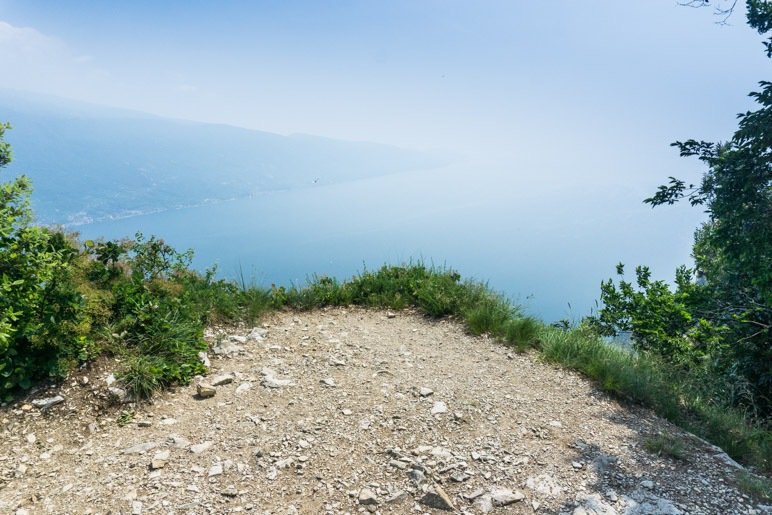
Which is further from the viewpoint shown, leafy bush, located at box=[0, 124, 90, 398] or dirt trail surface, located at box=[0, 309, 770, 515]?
leafy bush, located at box=[0, 124, 90, 398]

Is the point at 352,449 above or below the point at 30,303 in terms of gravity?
below

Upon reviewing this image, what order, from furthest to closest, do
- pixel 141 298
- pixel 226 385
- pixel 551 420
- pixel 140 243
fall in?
pixel 140 243
pixel 141 298
pixel 226 385
pixel 551 420

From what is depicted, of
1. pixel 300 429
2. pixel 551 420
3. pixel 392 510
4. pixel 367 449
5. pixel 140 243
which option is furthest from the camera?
pixel 140 243

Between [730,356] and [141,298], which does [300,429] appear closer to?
[141,298]

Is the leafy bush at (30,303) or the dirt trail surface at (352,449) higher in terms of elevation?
the leafy bush at (30,303)

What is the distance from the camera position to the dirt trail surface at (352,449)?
12.7ft

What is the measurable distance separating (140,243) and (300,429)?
5734 mm

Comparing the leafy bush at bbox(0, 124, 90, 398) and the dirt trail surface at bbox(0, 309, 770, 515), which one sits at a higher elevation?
the leafy bush at bbox(0, 124, 90, 398)

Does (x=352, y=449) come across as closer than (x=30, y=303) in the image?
Yes

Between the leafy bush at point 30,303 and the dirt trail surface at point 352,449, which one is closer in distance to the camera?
the dirt trail surface at point 352,449

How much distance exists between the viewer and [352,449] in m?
4.58

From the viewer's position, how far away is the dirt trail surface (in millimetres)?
3863

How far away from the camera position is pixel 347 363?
6.73 meters

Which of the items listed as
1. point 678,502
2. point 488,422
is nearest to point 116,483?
point 488,422
